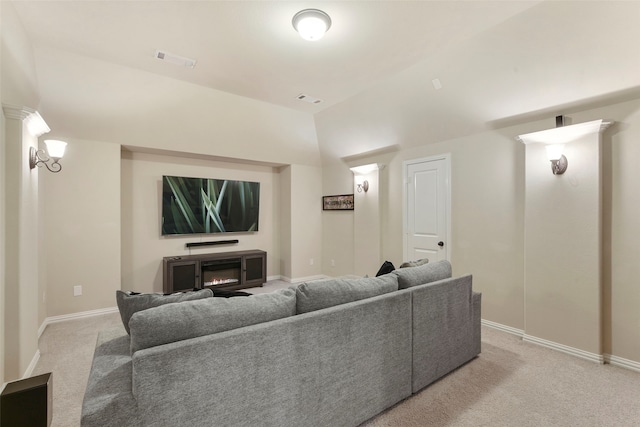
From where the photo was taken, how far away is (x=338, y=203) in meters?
5.81

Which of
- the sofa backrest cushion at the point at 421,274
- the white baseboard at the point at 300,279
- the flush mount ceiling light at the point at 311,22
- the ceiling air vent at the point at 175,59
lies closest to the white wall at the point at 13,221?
the ceiling air vent at the point at 175,59

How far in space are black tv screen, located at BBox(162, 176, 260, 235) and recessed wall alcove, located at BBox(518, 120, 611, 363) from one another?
4.31m

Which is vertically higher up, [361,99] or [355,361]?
[361,99]

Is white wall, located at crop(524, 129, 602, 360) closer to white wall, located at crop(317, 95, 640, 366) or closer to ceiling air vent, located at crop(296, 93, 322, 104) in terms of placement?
white wall, located at crop(317, 95, 640, 366)

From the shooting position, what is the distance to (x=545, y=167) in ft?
9.98

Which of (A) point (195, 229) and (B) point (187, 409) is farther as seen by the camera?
(A) point (195, 229)

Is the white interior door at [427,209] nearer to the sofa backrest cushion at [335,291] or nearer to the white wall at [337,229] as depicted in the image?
the white wall at [337,229]

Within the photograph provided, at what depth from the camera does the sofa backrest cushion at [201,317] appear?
4.34 feet

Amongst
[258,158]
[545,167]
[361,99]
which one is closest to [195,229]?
[258,158]

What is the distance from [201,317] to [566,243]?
11.0 ft

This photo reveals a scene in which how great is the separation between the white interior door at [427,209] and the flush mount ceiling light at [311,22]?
Result: 8.16ft

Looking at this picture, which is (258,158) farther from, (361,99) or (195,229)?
(361,99)

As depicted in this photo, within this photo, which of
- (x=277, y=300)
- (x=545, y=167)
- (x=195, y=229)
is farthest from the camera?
(x=195, y=229)

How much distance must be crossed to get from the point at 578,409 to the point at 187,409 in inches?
100
